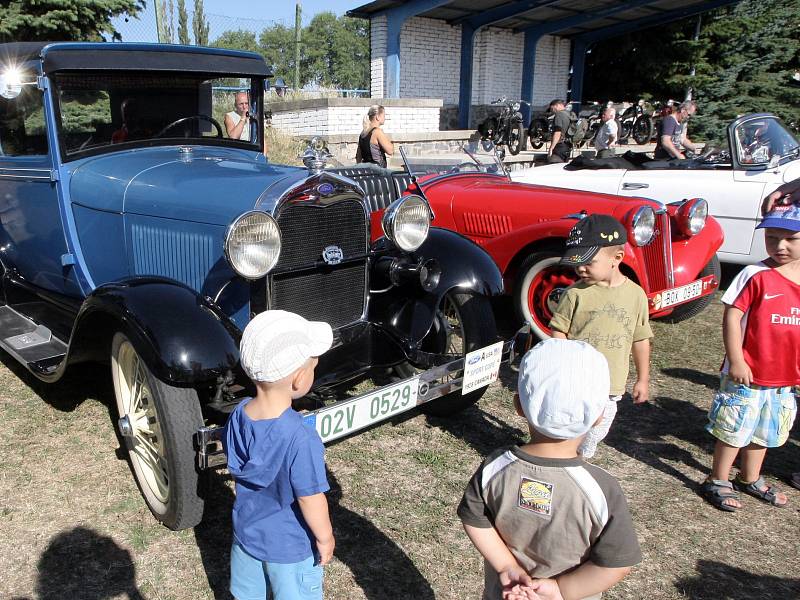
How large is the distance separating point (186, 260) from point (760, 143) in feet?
16.8

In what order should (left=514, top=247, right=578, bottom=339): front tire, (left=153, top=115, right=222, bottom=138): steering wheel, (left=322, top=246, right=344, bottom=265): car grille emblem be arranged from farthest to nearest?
(left=514, top=247, right=578, bottom=339): front tire < (left=153, top=115, right=222, bottom=138): steering wheel < (left=322, top=246, right=344, bottom=265): car grille emblem

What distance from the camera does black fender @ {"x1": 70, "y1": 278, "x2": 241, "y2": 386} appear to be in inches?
91.3

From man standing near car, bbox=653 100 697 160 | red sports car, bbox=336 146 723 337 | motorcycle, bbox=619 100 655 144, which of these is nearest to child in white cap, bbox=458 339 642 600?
red sports car, bbox=336 146 723 337

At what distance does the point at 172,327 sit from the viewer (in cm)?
238

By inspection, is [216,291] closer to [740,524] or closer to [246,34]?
[740,524]

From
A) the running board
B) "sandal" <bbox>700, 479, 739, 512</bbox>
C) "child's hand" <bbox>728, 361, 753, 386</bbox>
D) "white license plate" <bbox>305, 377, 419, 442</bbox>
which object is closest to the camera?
"white license plate" <bbox>305, 377, 419, 442</bbox>

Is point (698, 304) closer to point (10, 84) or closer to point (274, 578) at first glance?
point (274, 578)

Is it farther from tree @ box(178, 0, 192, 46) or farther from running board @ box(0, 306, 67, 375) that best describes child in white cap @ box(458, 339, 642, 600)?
tree @ box(178, 0, 192, 46)

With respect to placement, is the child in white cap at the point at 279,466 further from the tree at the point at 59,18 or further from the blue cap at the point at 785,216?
the tree at the point at 59,18

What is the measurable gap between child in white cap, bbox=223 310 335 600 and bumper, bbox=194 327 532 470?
0.53m

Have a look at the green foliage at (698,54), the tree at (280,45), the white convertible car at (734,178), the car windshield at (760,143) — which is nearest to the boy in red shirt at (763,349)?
the white convertible car at (734,178)

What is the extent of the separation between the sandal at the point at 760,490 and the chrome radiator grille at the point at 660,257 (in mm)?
1781

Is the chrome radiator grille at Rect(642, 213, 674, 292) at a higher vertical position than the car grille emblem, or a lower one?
lower

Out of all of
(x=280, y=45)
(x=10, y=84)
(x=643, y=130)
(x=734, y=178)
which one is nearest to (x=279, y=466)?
(x=10, y=84)
